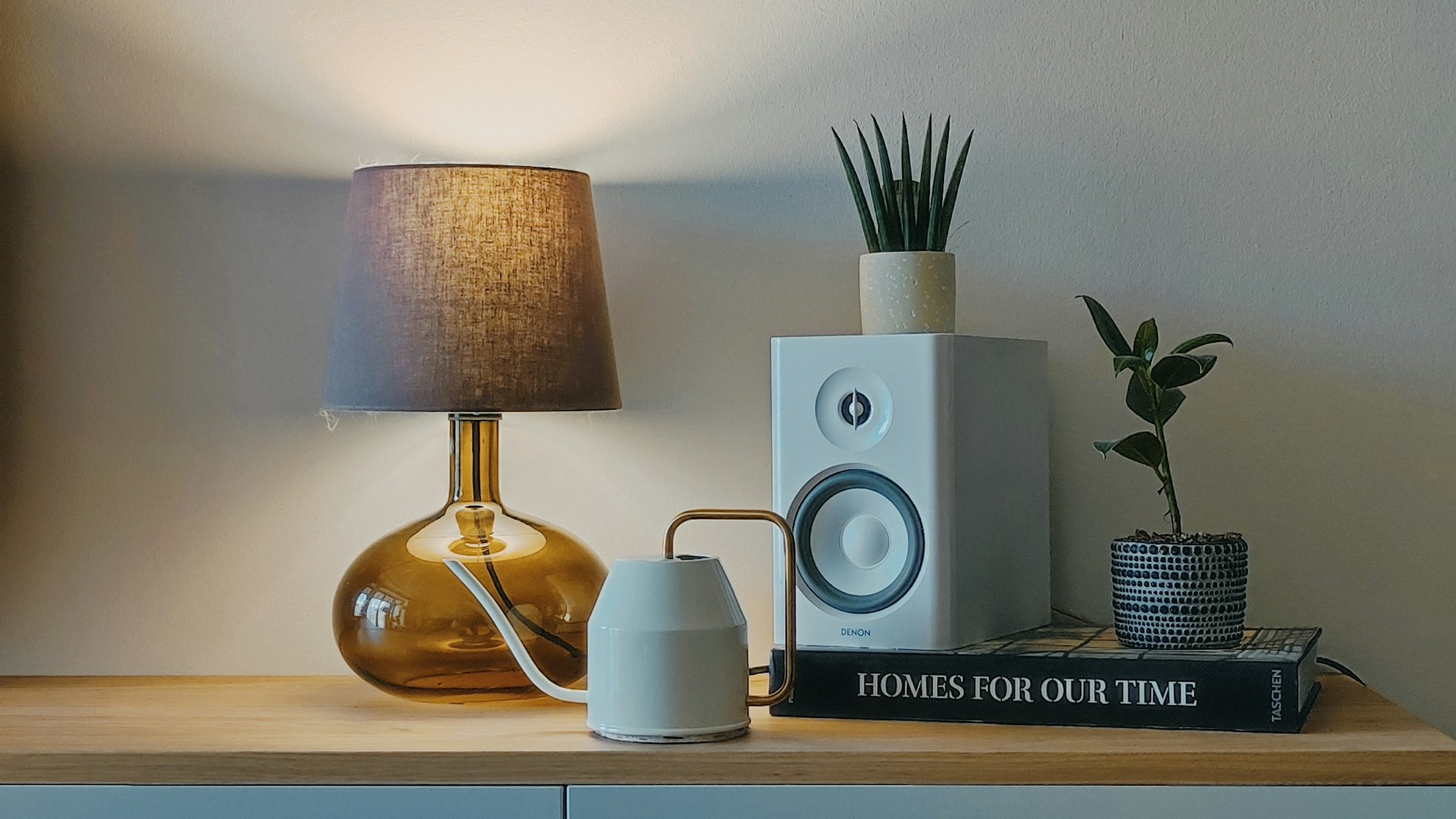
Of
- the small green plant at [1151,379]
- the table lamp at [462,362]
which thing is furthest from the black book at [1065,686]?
the table lamp at [462,362]

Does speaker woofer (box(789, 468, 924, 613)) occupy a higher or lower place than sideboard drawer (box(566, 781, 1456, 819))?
higher

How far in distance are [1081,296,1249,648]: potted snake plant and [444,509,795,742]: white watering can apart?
28cm

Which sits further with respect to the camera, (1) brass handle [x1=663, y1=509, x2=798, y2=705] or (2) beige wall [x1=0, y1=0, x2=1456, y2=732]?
(2) beige wall [x1=0, y1=0, x2=1456, y2=732]

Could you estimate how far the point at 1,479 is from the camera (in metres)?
1.35

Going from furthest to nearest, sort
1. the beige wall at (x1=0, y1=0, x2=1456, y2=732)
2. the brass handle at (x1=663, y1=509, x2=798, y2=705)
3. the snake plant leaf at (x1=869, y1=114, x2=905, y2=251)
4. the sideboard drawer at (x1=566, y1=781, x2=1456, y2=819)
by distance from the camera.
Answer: the beige wall at (x1=0, y1=0, x2=1456, y2=732)
the snake plant leaf at (x1=869, y1=114, x2=905, y2=251)
the brass handle at (x1=663, y1=509, x2=798, y2=705)
the sideboard drawer at (x1=566, y1=781, x2=1456, y2=819)

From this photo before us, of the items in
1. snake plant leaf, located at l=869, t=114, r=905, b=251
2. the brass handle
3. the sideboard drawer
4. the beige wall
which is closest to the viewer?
the sideboard drawer

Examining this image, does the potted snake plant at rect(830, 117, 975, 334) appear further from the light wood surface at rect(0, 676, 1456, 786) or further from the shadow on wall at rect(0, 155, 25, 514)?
the shadow on wall at rect(0, 155, 25, 514)

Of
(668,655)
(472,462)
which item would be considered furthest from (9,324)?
(668,655)

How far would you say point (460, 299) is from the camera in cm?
112

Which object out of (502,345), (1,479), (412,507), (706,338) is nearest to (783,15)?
(706,338)

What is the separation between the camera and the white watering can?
0.97 metres

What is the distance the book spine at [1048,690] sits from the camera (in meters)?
0.98

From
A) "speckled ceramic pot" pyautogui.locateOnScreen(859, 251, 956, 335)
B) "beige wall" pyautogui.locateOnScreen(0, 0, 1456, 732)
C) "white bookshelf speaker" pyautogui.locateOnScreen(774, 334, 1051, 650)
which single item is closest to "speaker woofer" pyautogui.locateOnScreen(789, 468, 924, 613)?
"white bookshelf speaker" pyautogui.locateOnScreen(774, 334, 1051, 650)

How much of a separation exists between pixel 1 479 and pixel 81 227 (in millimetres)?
250
